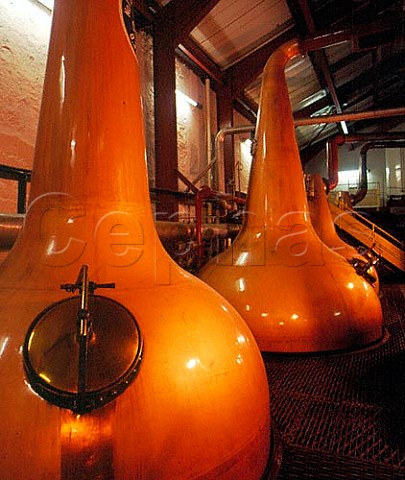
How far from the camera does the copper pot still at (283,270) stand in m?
2.22

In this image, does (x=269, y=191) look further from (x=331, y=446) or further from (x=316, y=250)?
(x=331, y=446)

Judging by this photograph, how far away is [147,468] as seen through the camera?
809 millimetres

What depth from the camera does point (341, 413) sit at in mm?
1625

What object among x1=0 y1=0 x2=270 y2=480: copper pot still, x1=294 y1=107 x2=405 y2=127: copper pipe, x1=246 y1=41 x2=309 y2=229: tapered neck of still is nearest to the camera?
x1=0 y1=0 x2=270 y2=480: copper pot still

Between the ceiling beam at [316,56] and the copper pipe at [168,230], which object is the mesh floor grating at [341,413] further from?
the ceiling beam at [316,56]

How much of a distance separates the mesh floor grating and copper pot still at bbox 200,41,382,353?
157 millimetres

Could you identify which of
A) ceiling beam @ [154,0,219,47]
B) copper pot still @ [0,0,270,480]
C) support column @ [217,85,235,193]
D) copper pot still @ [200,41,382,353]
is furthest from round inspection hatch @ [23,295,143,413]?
support column @ [217,85,235,193]

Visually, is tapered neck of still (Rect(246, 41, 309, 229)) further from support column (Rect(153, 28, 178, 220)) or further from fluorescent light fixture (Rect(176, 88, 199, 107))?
fluorescent light fixture (Rect(176, 88, 199, 107))

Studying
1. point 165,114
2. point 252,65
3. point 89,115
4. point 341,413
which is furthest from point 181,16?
point 341,413

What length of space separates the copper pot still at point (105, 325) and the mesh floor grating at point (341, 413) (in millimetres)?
332

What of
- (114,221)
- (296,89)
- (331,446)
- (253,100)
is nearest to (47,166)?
(114,221)

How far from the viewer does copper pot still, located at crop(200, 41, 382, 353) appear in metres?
2.22

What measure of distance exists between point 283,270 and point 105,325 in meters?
1.61

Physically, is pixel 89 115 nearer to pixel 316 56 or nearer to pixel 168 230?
pixel 168 230
